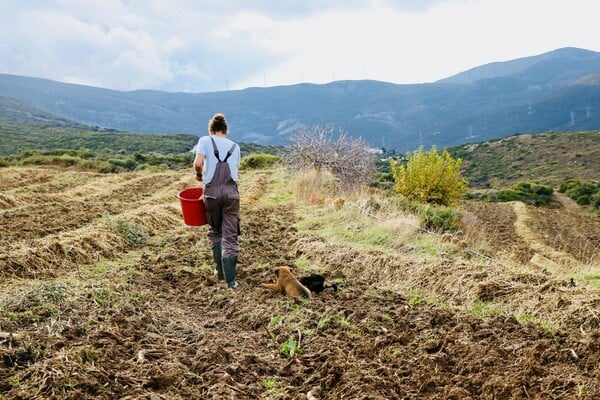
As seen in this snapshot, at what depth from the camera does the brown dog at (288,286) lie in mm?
5230

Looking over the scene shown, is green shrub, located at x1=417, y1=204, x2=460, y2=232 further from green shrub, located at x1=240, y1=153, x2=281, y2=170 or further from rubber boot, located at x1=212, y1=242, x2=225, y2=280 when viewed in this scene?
green shrub, located at x1=240, y1=153, x2=281, y2=170

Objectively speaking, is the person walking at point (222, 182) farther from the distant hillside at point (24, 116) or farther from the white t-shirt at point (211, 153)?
the distant hillside at point (24, 116)

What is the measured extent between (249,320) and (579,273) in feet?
13.8

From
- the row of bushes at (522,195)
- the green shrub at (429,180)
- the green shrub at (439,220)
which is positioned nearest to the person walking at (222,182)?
the green shrub at (439,220)

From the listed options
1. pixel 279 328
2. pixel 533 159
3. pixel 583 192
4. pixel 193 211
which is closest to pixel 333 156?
pixel 193 211

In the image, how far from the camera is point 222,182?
5527 millimetres

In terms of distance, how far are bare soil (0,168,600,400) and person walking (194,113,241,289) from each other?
1.48 ft

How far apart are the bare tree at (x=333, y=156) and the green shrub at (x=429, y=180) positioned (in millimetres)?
1401

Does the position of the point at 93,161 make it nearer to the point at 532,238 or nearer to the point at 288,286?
the point at 532,238

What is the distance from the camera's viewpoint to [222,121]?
556cm

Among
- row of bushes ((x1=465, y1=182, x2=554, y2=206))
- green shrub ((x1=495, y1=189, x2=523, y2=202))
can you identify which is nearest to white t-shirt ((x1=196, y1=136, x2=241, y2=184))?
row of bushes ((x1=465, y1=182, x2=554, y2=206))

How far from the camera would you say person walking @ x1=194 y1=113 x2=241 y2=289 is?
5453mm

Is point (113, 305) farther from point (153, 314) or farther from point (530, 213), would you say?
point (530, 213)

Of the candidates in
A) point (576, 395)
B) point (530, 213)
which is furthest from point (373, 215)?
point (530, 213)
